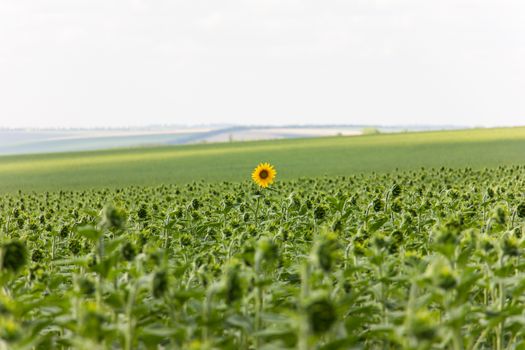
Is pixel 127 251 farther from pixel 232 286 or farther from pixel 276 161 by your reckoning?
pixel 276 161

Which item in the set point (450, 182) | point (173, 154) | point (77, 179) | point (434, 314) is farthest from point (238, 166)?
point (434, 314)

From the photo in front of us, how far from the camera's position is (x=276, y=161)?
53.5 metres

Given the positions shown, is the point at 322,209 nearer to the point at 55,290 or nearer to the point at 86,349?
the point at 55,290

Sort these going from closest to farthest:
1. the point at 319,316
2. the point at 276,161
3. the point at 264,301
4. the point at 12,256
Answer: the point at 319,316 < the point at 12,256 < the point at 264,301 < the point at 276,161

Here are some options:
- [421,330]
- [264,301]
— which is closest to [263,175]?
[264,301]

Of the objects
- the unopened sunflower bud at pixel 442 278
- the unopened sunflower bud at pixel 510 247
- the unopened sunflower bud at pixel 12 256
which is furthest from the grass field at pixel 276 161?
the unopened sunflower bud at pixel 442 278

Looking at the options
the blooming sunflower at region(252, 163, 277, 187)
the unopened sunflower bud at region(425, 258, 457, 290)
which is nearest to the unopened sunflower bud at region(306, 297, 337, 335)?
the unopened sunflower bud at region(425, 258, 457, 290)

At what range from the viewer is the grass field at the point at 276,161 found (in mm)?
40938

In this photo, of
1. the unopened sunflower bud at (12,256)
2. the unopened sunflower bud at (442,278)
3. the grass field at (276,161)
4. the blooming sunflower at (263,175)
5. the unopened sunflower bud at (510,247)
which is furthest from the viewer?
the grass field at (276,161)

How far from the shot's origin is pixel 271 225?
30.6 feet

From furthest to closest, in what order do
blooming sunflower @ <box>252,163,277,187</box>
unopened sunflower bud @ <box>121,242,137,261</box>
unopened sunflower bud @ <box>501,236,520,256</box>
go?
blooming sunflower @ <box>252,163,277,187</box>
unopened sunflower bud @ <box>501,236,520,256</box>
unopened sunflower bud @ <box>121,242,137,261</box>

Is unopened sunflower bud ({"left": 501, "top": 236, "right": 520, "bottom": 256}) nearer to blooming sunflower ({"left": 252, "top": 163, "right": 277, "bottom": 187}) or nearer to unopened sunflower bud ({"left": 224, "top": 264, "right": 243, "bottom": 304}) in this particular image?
unopened sunflower bud ({"left": 224, "top": 264, "right": 243, "bottom": 304})

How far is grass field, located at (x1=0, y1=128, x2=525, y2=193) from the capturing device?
4094cm

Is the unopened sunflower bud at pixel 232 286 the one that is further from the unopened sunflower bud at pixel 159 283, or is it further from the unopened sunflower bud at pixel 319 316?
the unopened sunflower bud at pixel 319 316
